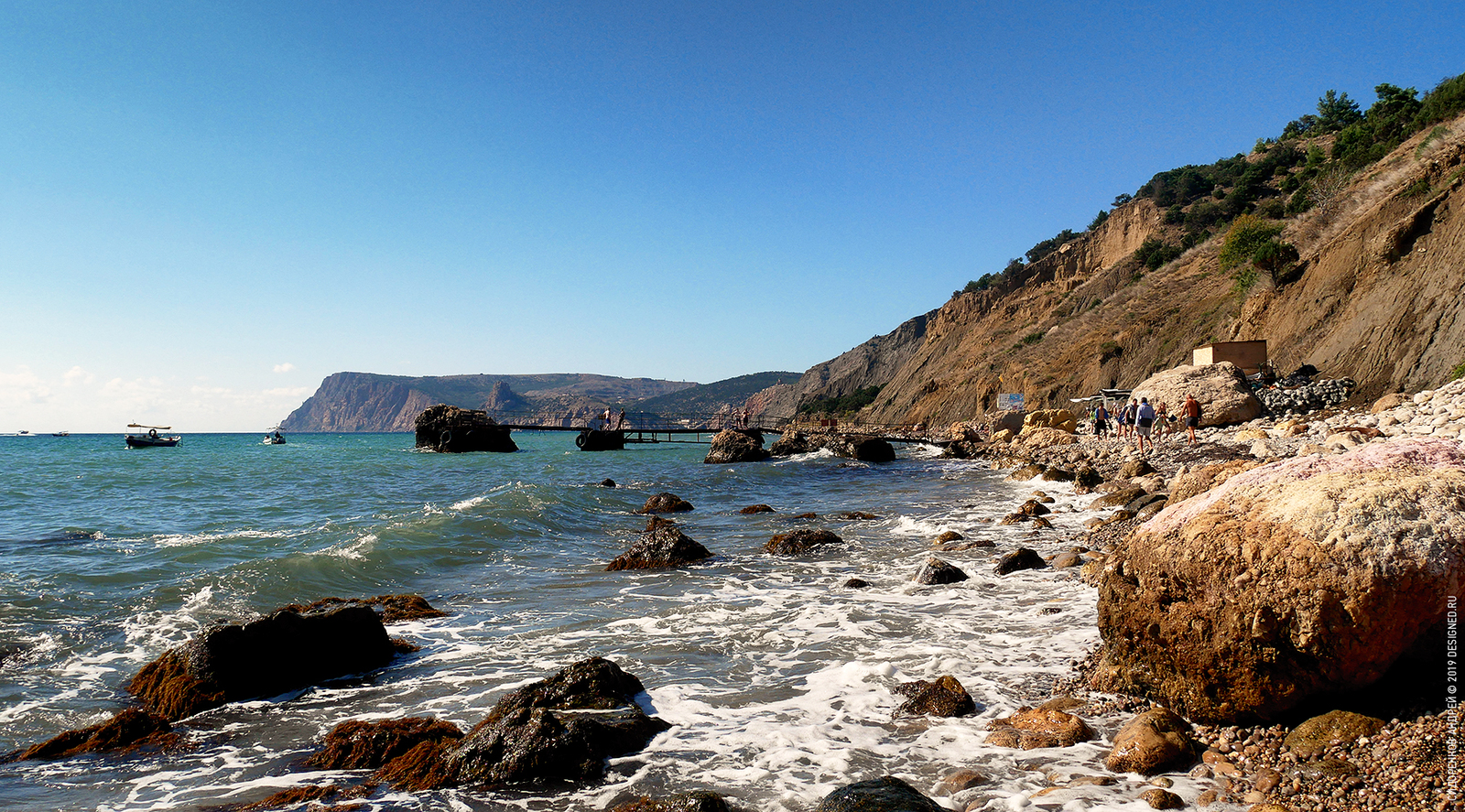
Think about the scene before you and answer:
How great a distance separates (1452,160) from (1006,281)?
51894 mm

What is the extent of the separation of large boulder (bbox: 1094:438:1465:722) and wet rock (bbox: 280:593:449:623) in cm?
807

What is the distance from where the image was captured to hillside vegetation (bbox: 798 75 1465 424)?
21781 millimetres

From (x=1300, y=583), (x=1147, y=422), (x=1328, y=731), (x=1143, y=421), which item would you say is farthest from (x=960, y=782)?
(x=1147, y=422)

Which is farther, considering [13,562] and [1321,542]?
[13,562]

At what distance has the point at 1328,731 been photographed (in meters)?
4.18

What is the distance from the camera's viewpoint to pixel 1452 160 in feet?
83.8

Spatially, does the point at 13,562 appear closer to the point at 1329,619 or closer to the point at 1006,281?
the point at 1329,619

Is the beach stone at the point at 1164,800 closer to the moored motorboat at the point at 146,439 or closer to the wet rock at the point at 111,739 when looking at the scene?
the wet rock at the point at 111,739

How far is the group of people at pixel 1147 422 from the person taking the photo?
22.0 metres

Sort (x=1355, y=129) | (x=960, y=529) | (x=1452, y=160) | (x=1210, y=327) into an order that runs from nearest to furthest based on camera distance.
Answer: (x=960, y=529), (x=1452, y=160), (x=1210, y=327), (x=1355, y=129)

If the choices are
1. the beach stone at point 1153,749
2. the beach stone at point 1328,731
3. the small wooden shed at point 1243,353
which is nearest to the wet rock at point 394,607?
the beach stone at point 1153,749

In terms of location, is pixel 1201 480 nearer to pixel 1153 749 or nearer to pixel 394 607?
pixel 1153 749

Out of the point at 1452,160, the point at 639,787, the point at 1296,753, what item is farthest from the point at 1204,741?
the point at 1452,160

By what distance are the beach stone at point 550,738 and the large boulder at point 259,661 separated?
247 centimetres
